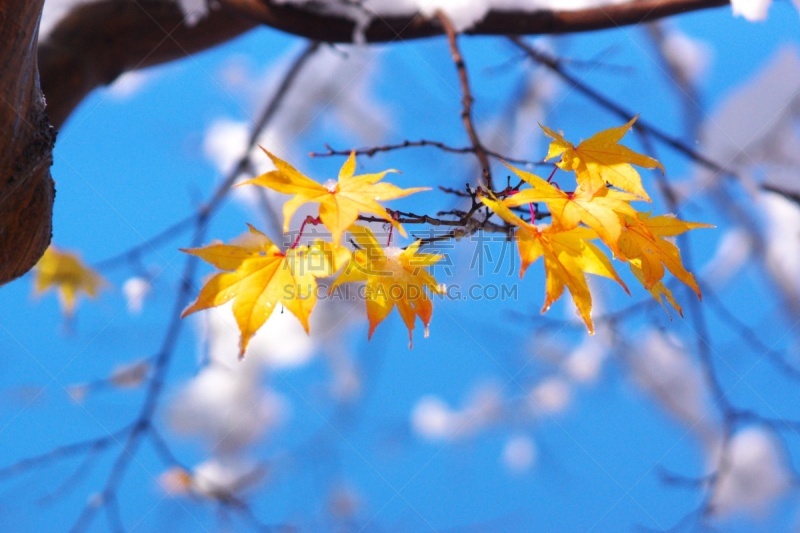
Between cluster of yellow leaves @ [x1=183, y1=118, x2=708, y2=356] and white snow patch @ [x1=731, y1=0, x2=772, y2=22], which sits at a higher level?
white snow patch @ [x1=731, y1=0, x2=772, y2=22]

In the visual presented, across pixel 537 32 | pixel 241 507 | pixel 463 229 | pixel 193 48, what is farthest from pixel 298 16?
pixel 241 507

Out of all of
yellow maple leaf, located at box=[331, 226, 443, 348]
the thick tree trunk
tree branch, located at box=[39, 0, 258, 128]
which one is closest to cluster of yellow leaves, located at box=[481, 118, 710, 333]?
yellow maple leaf, located at box=[331, 226, 443, 348]

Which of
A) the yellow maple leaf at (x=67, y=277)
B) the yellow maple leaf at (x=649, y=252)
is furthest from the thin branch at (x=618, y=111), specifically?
the yellow maple leaf at (x=67, y=277)

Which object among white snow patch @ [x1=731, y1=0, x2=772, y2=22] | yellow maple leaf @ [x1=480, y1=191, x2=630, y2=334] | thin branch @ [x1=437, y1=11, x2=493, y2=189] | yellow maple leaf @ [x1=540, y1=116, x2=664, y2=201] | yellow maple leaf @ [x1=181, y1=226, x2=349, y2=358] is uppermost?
white snow patch @ [x1=731, y1=0, x2=772, y2=22]

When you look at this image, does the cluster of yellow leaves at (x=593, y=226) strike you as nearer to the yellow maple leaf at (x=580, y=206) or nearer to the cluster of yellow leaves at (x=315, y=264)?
the yellow maple leaf at (x=580, y=206)

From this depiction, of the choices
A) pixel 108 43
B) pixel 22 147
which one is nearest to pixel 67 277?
pixel 108 43

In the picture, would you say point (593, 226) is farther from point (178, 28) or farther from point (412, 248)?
point (178, 28)

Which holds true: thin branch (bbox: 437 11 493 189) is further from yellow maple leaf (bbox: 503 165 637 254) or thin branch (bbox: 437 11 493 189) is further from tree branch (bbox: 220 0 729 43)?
yellow maple leaf (bbox: 503 165 637 254)
